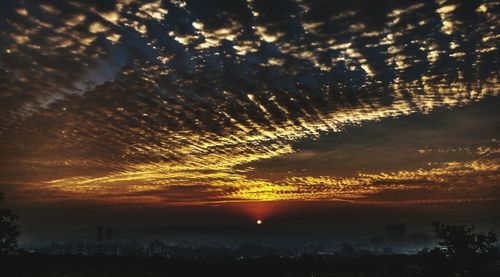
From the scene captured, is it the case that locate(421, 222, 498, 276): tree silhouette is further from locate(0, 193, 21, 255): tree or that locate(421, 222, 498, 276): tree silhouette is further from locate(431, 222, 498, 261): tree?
locate(0, 193, 21, 255): tree

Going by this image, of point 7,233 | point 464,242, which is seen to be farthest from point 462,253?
point 7,233

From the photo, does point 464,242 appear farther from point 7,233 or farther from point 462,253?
point 7,233

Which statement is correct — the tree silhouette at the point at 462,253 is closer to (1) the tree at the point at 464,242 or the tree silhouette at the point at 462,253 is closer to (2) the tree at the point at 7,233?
(1) the tree at the point at 464,242

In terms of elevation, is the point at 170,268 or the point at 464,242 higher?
the point at 464,242

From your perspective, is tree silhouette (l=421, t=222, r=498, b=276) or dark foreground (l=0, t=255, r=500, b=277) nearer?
tree silhouette (l=421, t=222, r=498, b=276)

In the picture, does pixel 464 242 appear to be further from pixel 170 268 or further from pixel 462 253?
→ pixel 170 268

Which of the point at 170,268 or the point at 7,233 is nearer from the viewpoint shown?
the point at 7,233

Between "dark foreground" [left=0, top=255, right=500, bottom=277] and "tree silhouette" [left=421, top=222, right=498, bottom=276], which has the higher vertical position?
"tree silhouette" [left=421, top=222, right=498, bottom=276]

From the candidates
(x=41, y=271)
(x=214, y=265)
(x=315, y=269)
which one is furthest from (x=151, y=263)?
(x=315, y=269)

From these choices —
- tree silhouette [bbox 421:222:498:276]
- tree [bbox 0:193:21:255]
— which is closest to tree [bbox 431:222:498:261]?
tree silhouette [bbox 421:222:498:276]

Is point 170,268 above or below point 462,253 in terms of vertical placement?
below

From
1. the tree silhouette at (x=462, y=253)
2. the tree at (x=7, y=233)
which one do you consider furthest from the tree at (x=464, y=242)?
the tree at (x=7, y=233)

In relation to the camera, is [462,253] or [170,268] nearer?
[462,253]
